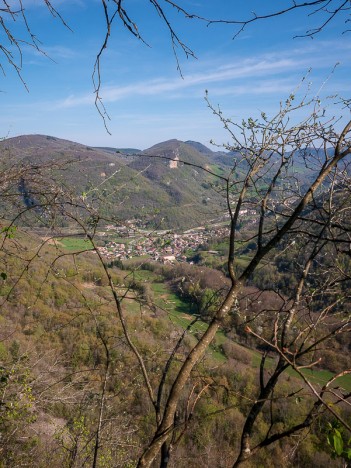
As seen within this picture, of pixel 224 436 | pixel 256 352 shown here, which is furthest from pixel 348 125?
pixel 256 352

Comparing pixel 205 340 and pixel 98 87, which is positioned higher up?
pixel 98 87

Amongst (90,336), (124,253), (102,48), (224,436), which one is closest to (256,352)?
(224,436)

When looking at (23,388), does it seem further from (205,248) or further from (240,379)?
(205,248)

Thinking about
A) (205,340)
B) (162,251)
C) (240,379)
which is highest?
(162,251)

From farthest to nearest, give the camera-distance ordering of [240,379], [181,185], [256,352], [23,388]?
1. [181,185]
2. [256,352]
3. [240,379]
4. [23,388]

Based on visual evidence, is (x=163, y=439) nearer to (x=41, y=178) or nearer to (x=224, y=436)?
(x=41, y=178)

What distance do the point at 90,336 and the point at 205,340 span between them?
22.8m

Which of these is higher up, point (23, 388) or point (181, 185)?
point (181, 185)

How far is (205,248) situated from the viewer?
51.7 metres

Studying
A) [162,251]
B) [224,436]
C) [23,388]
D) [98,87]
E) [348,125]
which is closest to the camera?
[98,87]

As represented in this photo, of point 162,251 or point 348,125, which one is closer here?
point 348,125

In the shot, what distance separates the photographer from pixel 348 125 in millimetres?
1780

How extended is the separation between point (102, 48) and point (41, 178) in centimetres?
255

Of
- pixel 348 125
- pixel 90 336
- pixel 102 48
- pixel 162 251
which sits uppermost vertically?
pixel 102 48
